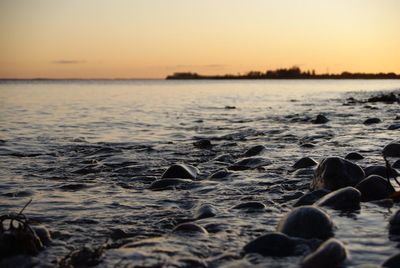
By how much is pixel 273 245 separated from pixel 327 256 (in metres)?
0.54

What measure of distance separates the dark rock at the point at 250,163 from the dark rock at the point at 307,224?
4.07 metres

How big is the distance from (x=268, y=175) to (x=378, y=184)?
7.31 feet

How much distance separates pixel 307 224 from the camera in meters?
4.44

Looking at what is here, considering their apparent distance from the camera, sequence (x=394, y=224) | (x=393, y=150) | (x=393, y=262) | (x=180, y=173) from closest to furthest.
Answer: (x=393, y=262), (x=394, y=224), (x=180, y=173), (x=393, y=150)

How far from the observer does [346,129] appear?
15.8 m

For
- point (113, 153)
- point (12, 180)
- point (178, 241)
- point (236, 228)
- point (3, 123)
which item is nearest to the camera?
point (178, 241)

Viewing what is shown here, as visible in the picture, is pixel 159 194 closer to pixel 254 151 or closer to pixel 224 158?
pixel 224 158

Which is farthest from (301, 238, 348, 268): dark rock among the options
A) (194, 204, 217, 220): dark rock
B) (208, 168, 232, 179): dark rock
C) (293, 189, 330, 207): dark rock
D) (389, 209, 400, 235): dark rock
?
(208, 168, 232, 179): dark rock

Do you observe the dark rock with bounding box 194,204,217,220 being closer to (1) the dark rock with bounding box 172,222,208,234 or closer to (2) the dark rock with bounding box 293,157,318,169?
(1) the dark rock with bounding box 172,222,208,234

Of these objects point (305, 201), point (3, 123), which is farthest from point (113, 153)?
point (3, 123)

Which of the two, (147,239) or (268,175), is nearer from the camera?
(147,239)

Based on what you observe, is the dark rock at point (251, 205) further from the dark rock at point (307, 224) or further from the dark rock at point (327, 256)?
the dark rock at point (327, 256)

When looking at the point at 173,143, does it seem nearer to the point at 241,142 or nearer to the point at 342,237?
the point at 241,142

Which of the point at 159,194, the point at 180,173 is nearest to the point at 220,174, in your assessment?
the point at 180,173
